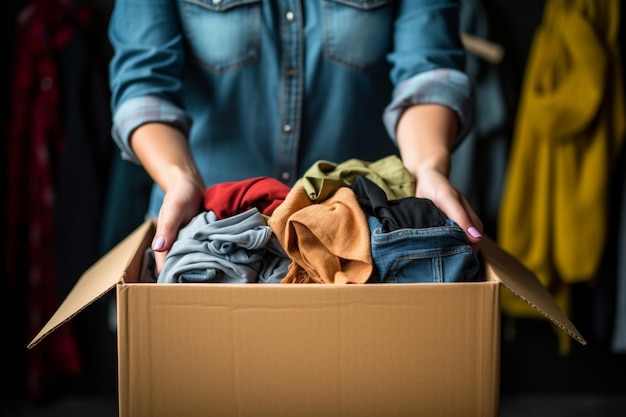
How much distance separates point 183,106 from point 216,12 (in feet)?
0.48

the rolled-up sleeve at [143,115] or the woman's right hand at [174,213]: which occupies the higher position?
the rolled-up sleeve at [143,115]

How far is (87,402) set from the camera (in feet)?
7.06

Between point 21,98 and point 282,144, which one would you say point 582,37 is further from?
point 21,98

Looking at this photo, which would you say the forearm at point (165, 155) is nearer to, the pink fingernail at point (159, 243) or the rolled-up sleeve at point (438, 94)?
the pink fingernail at point (159, 243)

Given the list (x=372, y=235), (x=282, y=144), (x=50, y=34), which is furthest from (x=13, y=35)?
(x=372, y=235)

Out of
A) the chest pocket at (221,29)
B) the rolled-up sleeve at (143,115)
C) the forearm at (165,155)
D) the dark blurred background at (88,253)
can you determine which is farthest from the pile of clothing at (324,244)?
the dark blurred background at (88,253)

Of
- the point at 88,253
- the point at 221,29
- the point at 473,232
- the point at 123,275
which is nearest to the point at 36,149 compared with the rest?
the point at 88,253

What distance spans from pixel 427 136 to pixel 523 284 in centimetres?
32

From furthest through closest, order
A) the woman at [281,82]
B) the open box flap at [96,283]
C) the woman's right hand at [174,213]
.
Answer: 1. the woman at [281,82]
2. the woman's right hand at [174,213]
3. the open box flap at [96,283]

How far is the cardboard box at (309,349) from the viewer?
1.98 ft

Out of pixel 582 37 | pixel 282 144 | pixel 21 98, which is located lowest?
pixel 282 144

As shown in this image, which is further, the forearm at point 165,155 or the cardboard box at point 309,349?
the forearm at point 165,155

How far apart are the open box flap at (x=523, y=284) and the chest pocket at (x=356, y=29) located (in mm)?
380

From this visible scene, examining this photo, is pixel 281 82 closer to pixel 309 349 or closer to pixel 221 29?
pixel 221 29
